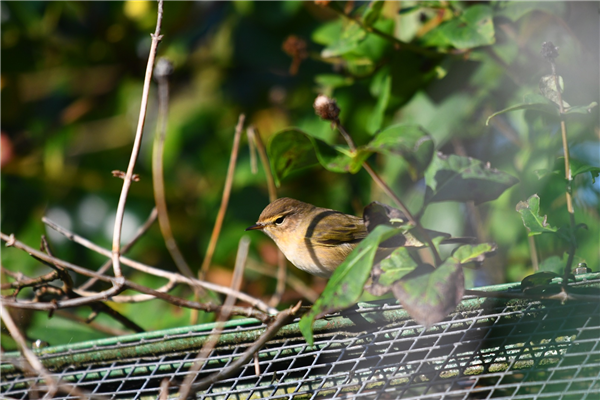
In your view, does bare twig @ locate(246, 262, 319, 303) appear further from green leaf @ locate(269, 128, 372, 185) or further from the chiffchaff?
green leaf @ locate(269, 128, 372, 185)

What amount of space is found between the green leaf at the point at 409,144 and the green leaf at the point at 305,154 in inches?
1.8

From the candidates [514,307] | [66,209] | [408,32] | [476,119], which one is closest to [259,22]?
[408,32]

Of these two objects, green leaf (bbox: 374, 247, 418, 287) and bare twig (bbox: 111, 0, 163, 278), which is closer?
green leaf (bbox: 374, 247, 418, 287)

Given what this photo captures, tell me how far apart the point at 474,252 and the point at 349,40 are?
1.24 m

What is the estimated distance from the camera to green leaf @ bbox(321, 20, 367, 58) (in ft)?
7.32

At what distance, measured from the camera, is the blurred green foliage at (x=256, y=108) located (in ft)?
7.48

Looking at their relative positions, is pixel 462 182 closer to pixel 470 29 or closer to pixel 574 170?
pixel 574 170

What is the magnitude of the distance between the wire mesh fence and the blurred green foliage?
0.71 meters

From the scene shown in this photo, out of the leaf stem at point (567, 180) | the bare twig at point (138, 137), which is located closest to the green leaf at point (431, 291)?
the leaf stem at point (567, 180)

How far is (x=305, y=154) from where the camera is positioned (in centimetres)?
152

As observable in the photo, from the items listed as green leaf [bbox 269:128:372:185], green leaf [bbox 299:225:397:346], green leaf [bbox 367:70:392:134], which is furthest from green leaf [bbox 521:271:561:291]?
green leaf [bbox 367:70:392:134]

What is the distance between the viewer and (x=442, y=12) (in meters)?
2.44

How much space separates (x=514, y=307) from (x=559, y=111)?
0.52 meters

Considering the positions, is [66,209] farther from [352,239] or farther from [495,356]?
[495,356]
